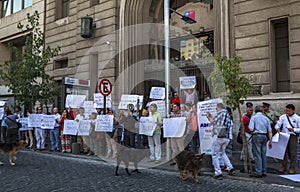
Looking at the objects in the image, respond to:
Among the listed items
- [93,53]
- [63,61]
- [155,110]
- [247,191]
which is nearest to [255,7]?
[155,110]

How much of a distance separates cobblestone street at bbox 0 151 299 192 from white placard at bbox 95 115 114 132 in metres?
1.90

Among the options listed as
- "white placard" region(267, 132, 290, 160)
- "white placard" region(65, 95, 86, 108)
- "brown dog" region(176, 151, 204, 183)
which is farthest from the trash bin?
"white placard" region(267, 132, 290, 160)

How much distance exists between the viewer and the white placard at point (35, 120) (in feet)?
48.8

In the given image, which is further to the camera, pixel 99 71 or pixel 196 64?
pixel 99 71

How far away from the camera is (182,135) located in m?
10.5

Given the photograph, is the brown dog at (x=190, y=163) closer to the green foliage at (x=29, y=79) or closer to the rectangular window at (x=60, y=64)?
the green foliage at (x=29, y=79)

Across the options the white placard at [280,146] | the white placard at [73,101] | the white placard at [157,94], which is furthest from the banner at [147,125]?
the white placard at [73,101]

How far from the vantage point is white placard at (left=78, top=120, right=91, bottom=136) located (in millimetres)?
13320

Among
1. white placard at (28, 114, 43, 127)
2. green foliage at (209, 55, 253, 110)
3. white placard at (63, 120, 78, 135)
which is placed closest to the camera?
green foliage at (209, 55, 253, 110)

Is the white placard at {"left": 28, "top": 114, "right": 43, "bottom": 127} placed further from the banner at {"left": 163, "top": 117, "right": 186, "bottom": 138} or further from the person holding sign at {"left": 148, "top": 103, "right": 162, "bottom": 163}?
the banner at {"left": 163, "top": 117, "right": 186, "bottom": 138}

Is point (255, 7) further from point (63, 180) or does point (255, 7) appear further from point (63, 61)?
point (63, 61)

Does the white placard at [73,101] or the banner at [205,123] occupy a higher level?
the white placard at [73,101]

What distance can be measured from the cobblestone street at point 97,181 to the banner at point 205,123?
1040 millimetres

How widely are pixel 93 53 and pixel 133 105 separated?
769cm
